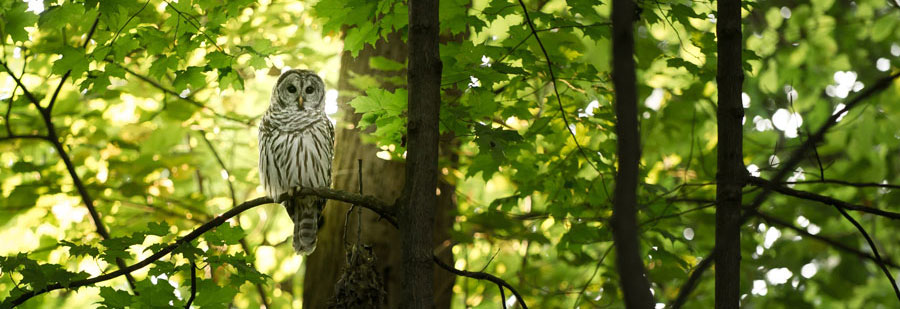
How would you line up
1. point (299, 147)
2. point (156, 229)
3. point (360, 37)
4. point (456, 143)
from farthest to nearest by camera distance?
1. point (456, 143)
2. point (299, 147)
3. point (360, 37)
4. point (156, 229)

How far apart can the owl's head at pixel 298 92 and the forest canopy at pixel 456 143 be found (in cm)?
17

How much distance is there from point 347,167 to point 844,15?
560 cm

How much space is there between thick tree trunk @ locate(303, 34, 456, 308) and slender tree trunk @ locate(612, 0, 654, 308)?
3.60 meters

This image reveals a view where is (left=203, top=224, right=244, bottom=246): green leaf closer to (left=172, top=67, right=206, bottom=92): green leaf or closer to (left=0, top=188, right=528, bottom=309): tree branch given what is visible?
(left=0, top=188, right=528, bottom=309): tree branch

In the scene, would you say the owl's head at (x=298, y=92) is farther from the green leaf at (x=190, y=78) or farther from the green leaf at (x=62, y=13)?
the green leaf at (x=62, y=13)

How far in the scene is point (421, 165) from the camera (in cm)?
231

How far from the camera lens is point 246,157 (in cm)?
686

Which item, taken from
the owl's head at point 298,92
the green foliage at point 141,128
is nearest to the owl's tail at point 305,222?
the green foliage at point 141,128

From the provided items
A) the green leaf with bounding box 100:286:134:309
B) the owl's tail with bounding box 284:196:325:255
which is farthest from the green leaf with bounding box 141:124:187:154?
Answer: the green leaf with bounding box 100:286:134:309

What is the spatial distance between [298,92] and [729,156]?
308 centimetres

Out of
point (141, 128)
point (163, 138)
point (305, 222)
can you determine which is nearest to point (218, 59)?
point (305, 222)

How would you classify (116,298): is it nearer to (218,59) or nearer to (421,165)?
A: (218,59)

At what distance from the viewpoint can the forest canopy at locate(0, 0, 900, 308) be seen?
3.28 m

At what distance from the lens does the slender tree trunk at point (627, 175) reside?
1.10 m
